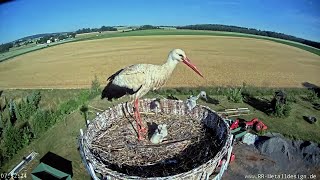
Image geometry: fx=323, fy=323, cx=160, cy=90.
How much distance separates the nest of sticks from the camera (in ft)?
7.40

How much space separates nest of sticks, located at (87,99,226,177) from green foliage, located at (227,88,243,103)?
114cm

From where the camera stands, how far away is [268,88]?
3.54m

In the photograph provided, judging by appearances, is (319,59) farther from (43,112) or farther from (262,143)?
(43,112)

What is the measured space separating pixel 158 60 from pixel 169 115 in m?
0.58

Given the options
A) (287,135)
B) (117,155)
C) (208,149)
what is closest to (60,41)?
(117,155)

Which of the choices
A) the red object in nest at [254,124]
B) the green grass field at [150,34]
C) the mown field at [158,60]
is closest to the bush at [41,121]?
the mown field at [158,60]

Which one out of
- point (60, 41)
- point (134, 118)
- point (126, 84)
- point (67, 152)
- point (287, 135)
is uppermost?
point (60, 41)

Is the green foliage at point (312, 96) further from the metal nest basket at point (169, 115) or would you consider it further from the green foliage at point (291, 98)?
the metal nest basket at point (169, 115)

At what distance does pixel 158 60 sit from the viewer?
3.14 metres

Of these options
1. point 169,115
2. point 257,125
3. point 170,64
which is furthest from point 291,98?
point 170,64

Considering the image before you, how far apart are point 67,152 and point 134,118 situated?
906mm

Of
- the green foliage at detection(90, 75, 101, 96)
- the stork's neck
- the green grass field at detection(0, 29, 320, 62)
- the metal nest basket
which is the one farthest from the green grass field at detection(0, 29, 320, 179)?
the stork's neck

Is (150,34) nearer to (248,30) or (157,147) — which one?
(248,30)

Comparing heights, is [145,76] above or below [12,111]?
above
